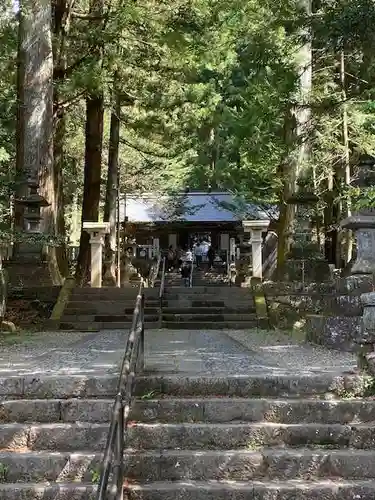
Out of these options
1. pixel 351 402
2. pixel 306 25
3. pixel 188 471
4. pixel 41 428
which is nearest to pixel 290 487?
pixel 188 471

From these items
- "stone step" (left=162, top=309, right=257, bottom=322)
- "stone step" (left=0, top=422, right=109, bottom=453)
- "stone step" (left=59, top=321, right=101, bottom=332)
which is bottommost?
"stone step" (left=0, top=422, right=109, bottom=453)

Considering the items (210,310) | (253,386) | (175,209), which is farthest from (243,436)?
(175,209)

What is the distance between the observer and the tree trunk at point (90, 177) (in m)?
17.2

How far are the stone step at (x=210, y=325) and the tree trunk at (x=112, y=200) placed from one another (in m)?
6.54

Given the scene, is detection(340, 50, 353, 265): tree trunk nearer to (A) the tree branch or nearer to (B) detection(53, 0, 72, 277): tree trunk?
(A) the tree branch

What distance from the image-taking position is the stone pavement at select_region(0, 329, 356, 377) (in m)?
5.86

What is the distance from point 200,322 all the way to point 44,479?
8054mm

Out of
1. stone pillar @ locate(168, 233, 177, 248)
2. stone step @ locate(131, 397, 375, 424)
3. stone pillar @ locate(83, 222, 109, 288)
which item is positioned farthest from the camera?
stone pillar @ locate(168, 233, 177, 248)

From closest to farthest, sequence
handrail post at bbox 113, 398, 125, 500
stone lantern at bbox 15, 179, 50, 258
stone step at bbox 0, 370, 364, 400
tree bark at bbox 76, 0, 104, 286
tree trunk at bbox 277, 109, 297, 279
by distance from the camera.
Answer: handrail post at bbox 113, 398, 125, 500 < stone step at bbox 0, 370, 364, 400 < stone lantern at bbox 15, 179, 50, 258 < tree trunk at bbox 277, 109, 297, 279 < tree bark at bbox 76, 0, 104, 286

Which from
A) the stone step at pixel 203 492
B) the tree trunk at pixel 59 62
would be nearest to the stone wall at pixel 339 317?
the stone step at pixel 203 492

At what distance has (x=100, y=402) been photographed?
16.1 feet

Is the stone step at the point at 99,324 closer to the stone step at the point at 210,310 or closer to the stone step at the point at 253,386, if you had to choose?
the stone step at the point at 210,310

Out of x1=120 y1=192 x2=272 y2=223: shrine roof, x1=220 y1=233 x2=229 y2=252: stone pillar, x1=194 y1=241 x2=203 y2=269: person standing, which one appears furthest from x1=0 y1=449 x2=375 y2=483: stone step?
x1=220 y1=233 x2=229 y2=252: stone pillar

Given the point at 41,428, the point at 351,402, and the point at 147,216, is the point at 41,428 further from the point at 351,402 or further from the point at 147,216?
the point at 147,216
